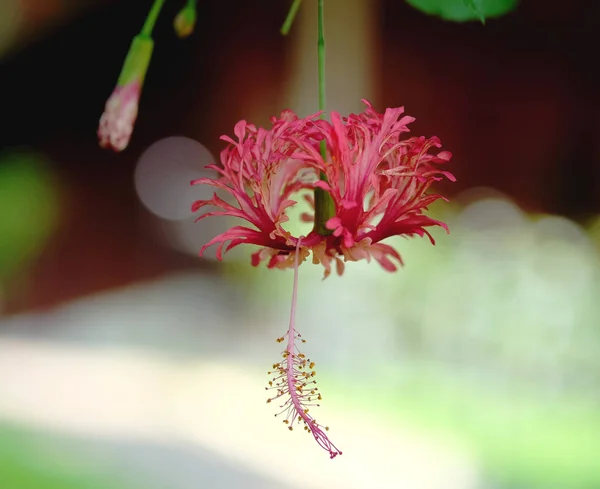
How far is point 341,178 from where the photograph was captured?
58 centimetres

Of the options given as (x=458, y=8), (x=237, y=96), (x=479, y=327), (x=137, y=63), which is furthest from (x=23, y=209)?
(x=458, y=8)

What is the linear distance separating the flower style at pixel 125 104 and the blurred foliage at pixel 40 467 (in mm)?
1708

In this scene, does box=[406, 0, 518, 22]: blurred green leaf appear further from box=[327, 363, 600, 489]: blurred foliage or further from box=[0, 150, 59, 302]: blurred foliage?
box=[0, 150, 59, 302]: blurred foliage

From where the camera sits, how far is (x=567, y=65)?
2.49 metres

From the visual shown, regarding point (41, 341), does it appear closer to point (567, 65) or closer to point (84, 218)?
point (84, 218)

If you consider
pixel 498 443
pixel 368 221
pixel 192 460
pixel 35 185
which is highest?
pixel 35 185

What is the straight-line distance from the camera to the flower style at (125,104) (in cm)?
63

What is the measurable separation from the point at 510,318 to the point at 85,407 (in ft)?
5.04

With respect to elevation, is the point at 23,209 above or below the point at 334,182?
above

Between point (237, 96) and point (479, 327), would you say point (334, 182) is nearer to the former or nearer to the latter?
point (479, 327)

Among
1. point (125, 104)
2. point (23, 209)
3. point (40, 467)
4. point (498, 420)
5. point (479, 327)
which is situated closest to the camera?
point (125, 104)

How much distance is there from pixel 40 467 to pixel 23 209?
97 cm

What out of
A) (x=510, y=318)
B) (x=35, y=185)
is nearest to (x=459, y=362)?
(x=510, y=318)

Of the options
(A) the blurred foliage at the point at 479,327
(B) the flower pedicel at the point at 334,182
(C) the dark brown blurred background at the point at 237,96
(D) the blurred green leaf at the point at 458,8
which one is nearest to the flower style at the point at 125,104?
(B) the flower pedicel at the point at 334,182
